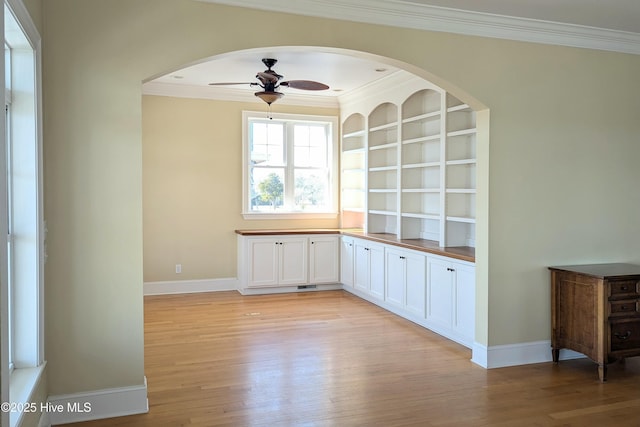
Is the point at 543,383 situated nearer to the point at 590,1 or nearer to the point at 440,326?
the point at 440,326

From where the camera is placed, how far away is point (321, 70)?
5.96m

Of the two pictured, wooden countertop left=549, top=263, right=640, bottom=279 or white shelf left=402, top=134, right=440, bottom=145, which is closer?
wooden countertop left=549, top=263, right=640, bottom=279

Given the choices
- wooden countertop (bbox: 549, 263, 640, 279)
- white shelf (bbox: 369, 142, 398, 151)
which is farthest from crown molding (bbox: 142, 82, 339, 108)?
wooden countertop (bbox: 549, 263, 640, 279)

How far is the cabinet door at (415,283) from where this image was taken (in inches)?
208

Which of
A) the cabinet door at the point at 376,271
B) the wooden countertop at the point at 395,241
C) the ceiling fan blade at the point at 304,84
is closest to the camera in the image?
the wooden countertop at the point at 395,241

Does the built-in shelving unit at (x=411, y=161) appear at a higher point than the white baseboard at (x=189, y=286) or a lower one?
higher

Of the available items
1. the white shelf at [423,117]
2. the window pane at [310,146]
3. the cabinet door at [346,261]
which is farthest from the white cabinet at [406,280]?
the window pane at [310,146]

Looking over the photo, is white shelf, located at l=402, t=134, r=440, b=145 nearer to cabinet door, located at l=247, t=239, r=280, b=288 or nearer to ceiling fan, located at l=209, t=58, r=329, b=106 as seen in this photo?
ceiling fan, located at l=209, t=58, r=329, b=106

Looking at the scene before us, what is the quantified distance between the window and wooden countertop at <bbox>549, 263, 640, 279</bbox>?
4.08m

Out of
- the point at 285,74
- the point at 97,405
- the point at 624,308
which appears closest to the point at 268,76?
the point at 285,74

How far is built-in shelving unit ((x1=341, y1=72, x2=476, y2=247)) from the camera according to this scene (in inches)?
213

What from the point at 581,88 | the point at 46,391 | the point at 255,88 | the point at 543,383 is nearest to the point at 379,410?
the point at 543,383

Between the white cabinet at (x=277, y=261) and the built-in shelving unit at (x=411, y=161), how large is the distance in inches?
41.7

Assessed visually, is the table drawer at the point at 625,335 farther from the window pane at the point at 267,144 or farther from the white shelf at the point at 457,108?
the window pane at the point at 267,144
